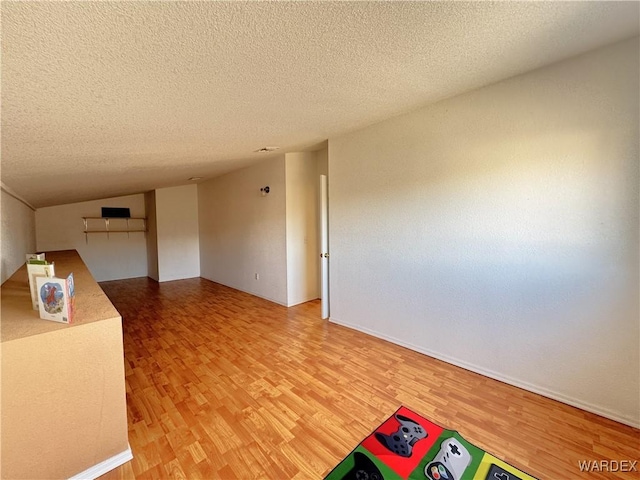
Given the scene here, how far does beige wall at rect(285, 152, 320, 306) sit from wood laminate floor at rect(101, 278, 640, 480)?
4.16 ft

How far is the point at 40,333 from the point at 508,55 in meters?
3.10

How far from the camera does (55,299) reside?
1.43 metres

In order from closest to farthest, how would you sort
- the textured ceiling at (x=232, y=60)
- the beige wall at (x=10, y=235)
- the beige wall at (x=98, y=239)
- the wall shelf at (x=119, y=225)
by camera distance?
the textured ceiling at (x=232, y=60)
the beige wall at (x=10, y=235)
the beige wall at (x=98, y=239)
the wall shelf at (x=119, y=225)

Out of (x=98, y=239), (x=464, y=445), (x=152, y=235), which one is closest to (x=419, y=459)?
(x=464, y=445)

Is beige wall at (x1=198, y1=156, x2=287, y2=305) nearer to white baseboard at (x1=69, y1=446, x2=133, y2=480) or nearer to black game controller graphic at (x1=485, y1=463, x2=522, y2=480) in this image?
white baseboard at (x1=69, y1=446, x2=133, y2=480)

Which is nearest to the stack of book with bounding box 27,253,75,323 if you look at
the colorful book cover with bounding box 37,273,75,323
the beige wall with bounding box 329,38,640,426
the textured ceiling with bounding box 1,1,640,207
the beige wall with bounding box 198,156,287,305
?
the colorful book cover with bounding box 37,273,75,323

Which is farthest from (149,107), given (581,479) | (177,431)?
(581,479)

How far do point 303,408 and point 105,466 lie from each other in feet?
3.88

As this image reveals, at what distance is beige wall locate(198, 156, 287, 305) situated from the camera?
14.8ft

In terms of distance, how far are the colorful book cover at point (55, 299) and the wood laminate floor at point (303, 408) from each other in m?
0.92

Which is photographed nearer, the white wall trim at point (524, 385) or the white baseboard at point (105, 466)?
the white baseboard at point (105, 466)

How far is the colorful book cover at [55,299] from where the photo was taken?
4.66 feet

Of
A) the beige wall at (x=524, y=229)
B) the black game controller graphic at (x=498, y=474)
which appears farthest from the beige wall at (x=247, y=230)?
the black game controller graphic at (x=498, y=474)

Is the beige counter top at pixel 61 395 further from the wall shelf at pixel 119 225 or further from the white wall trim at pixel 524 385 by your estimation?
the wall shelf at pixel 119 225
